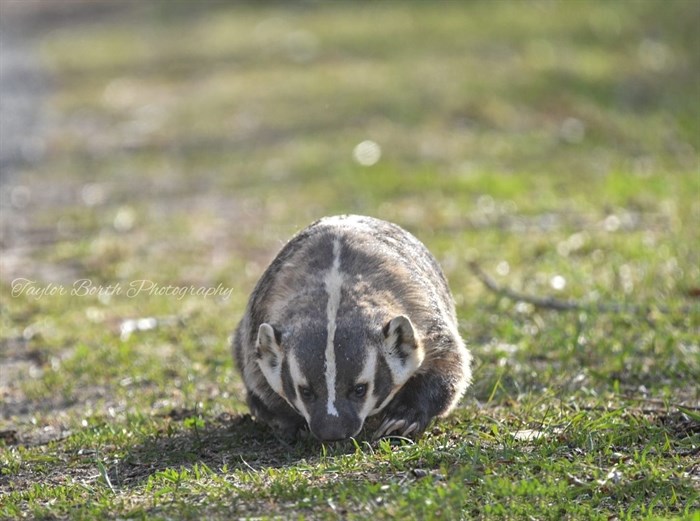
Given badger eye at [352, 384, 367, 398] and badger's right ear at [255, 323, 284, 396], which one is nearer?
badger eye at [352, 384, 367, 398]

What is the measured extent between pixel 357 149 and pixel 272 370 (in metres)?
7.62

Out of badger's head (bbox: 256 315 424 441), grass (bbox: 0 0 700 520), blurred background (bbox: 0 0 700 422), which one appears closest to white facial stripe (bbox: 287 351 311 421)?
badger's head (bbox: 256 315 424 441)

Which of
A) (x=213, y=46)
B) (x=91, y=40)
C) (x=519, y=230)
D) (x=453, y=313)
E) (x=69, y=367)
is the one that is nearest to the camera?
(x=453, y=313)

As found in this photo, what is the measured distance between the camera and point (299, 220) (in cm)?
1069

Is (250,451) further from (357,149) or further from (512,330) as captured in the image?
(357,149)

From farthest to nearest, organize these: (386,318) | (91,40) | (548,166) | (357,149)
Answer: (91,40) → (357,149) → (548,166) → (386,318)

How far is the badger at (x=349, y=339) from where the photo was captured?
525 centimetres

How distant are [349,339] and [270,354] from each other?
0.43m

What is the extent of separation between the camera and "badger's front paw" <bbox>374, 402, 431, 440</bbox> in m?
5.56

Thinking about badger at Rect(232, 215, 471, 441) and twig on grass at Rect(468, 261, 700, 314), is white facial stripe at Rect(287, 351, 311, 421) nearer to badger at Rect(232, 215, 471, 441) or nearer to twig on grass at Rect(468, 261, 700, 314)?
badger at Rect(232, 215, 471, 441)

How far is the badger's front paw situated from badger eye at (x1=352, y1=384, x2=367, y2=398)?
0.33m

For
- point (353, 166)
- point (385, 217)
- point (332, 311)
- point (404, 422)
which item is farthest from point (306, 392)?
point (353, 166)

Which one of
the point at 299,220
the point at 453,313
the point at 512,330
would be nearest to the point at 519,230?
the point at 299,220

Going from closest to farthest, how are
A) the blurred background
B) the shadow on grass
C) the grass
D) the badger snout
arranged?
the grass → the badger snout → the shadow on grass → the blurred background
